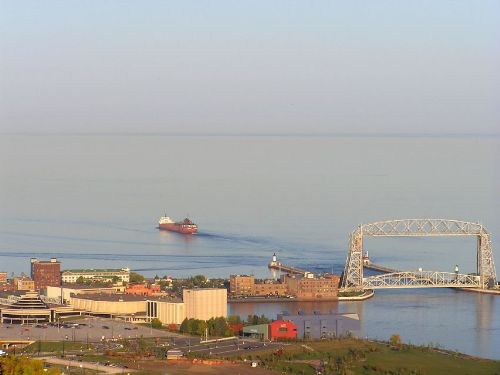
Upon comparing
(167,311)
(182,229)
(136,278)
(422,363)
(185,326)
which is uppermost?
(182,229)

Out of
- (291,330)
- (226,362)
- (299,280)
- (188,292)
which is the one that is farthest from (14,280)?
(226,362)

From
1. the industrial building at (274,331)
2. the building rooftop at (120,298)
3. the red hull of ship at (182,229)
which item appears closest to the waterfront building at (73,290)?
the building rooftop at (120,298)

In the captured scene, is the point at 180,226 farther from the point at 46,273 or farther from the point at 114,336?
the point at 114,336

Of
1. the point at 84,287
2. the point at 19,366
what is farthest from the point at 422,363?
the point at 84,287

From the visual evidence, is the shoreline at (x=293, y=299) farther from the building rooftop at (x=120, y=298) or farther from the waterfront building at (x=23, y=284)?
the waterfront building at (x=23, y=284)

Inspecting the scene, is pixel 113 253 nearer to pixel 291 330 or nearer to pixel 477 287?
pixel 477 287

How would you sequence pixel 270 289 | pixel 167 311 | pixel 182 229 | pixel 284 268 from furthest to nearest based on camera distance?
1. pixel 182 229
2. pixel 284 268
3. pixel 270 289
4. pixel 167 311
